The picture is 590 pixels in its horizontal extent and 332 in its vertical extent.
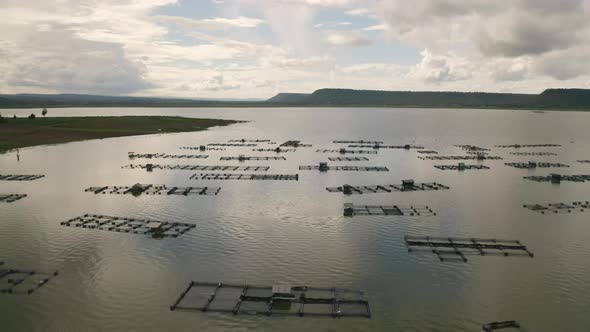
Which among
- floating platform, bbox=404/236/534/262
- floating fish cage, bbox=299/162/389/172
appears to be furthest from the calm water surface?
floating fish cage, bbox=299/162/389/172

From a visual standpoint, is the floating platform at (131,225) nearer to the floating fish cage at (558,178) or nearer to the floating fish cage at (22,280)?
the floating fish cage at (22,280)

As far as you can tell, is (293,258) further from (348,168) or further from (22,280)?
(348,168)

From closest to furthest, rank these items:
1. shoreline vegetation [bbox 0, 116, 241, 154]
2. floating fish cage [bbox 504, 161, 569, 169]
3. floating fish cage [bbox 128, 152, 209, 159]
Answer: floating fish cage [bbox 504, 161, 569, 169] < floating fish cage [bbox 128, 152, 209, 159] < shoreline vegetation [bbox 0, 116, 241, 154]

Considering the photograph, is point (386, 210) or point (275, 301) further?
point (386, 210)

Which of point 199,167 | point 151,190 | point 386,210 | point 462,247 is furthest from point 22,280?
point 199,167

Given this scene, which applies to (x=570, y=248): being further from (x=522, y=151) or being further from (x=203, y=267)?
(x=522, y=151)

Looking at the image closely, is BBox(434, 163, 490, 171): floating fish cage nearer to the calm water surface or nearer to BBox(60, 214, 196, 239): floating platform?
the calm water surface

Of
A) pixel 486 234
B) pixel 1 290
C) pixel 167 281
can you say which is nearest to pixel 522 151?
pixel 486 234
